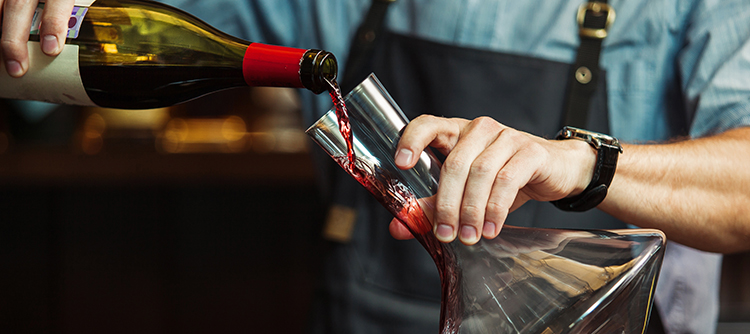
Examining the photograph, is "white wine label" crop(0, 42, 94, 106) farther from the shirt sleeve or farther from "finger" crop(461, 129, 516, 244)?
the shirt sleeve

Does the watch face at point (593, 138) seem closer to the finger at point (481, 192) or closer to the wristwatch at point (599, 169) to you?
the wristwatch at point (599, 169)

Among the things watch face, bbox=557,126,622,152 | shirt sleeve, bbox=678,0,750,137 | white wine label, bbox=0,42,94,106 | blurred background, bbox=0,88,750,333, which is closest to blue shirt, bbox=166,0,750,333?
shirt sleeve, bbox=678,0,750,137

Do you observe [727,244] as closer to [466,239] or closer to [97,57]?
[466,239]

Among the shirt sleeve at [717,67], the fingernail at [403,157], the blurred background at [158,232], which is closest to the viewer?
the fingernail at [403,157]

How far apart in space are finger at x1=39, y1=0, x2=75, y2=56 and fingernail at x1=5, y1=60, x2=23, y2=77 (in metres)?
0.02

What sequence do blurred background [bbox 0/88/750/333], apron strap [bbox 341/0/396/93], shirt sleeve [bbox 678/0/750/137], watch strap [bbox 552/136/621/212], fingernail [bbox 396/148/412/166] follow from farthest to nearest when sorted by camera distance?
blurred background [bbox 0/88/750/333], apron strap [bbox 341/0/396/93], shirt sleeve [bbox 678/0/750/137], watch strap [bbox 552/136/621/212], fingernail [bbox 396/148/412/166]

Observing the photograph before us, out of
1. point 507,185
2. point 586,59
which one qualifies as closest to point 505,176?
point 507,185

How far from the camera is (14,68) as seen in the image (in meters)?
0.41

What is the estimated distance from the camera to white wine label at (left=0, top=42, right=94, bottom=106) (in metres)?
0.41

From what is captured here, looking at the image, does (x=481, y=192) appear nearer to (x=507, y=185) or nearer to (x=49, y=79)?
(x=507, y=185)

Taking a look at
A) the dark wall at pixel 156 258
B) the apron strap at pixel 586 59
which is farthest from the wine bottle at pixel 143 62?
the dark wall at pixel 156 258

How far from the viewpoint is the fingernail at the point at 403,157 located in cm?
32

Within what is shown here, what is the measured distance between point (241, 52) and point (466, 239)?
288 mm

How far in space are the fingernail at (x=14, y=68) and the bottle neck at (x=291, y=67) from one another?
0.17 metres
